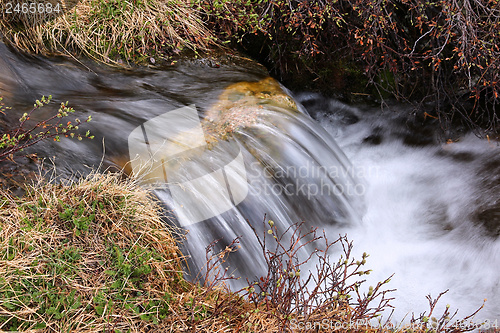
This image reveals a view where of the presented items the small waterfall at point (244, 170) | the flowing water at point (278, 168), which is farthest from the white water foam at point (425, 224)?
the small waterfall at point (244, 170)

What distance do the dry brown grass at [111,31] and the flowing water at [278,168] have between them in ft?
0.87

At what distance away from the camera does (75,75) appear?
4.54 m

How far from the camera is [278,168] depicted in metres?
3.95

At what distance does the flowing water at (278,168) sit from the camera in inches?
129

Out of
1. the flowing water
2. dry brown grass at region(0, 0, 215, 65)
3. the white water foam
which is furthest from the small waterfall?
dry brown grass at region(0, 0, 215, 65)

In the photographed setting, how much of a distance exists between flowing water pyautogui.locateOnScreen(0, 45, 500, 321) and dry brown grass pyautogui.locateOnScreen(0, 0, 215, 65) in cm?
27

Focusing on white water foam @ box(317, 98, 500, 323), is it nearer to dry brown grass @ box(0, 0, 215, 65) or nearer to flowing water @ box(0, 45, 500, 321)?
flowing water @ box(0, 45, 500, 321)

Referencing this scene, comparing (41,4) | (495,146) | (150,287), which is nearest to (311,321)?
(150,287)

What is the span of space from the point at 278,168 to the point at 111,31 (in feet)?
8.80

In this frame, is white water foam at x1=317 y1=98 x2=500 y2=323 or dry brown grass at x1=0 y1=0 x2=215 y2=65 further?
dry brown grass at x1=0 y1=0 x2=215 y2=65

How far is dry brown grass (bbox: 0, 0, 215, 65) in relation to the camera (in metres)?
4.84

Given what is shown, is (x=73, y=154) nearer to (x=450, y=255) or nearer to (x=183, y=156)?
(x=183, y=156)

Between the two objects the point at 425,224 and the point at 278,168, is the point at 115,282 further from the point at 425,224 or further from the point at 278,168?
the point at 425,224

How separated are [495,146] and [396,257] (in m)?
1.90
